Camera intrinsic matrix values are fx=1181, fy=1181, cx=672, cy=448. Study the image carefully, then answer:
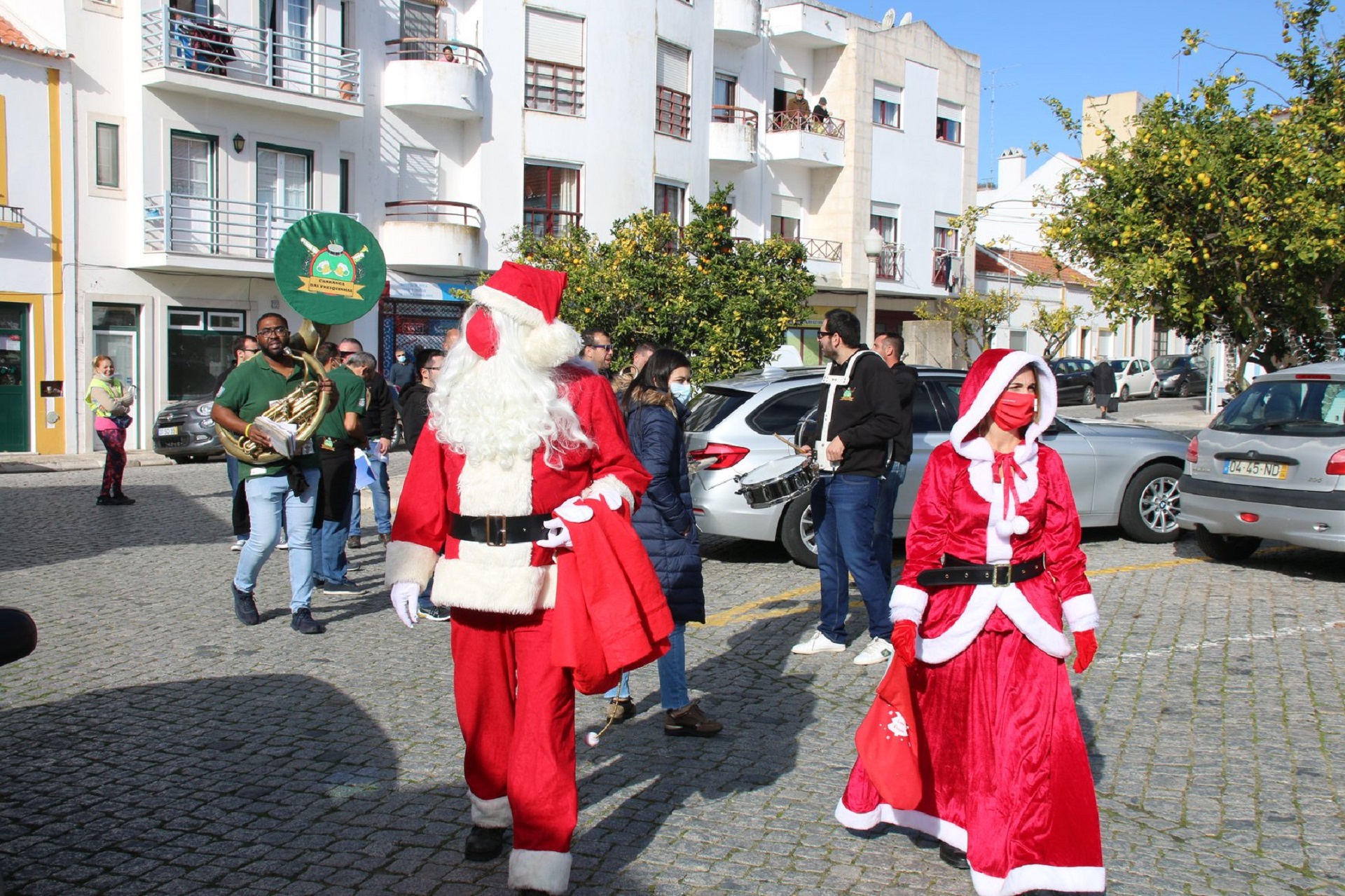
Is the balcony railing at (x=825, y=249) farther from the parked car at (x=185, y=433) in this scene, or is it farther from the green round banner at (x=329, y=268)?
the green round banner at (x=329, y=268)

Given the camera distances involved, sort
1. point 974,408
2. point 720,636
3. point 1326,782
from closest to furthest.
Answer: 1. point 974,408
2. point 1326,782
3. point 720,636

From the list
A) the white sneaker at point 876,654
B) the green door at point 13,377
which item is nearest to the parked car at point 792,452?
the white sneaker at point 876,654

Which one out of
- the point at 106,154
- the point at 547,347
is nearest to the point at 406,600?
the point at 547,347

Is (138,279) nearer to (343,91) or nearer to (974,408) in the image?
(343,91)

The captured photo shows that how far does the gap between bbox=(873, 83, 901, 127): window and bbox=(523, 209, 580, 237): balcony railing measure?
13247mm

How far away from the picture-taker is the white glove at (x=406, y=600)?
12.8 ft

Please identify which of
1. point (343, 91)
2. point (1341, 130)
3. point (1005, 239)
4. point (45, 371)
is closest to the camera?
point (1341, 130)

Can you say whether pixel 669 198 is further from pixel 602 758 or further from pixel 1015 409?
pixel 1015 409

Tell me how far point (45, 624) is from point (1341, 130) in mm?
13788

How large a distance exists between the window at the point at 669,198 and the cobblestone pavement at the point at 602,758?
22.5 metres

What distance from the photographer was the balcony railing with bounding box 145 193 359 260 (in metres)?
22.0

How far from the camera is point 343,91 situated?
24391 millimetres

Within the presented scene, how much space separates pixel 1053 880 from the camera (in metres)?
3.65

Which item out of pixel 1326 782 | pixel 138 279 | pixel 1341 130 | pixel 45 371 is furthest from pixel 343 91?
pixel 1326 782
